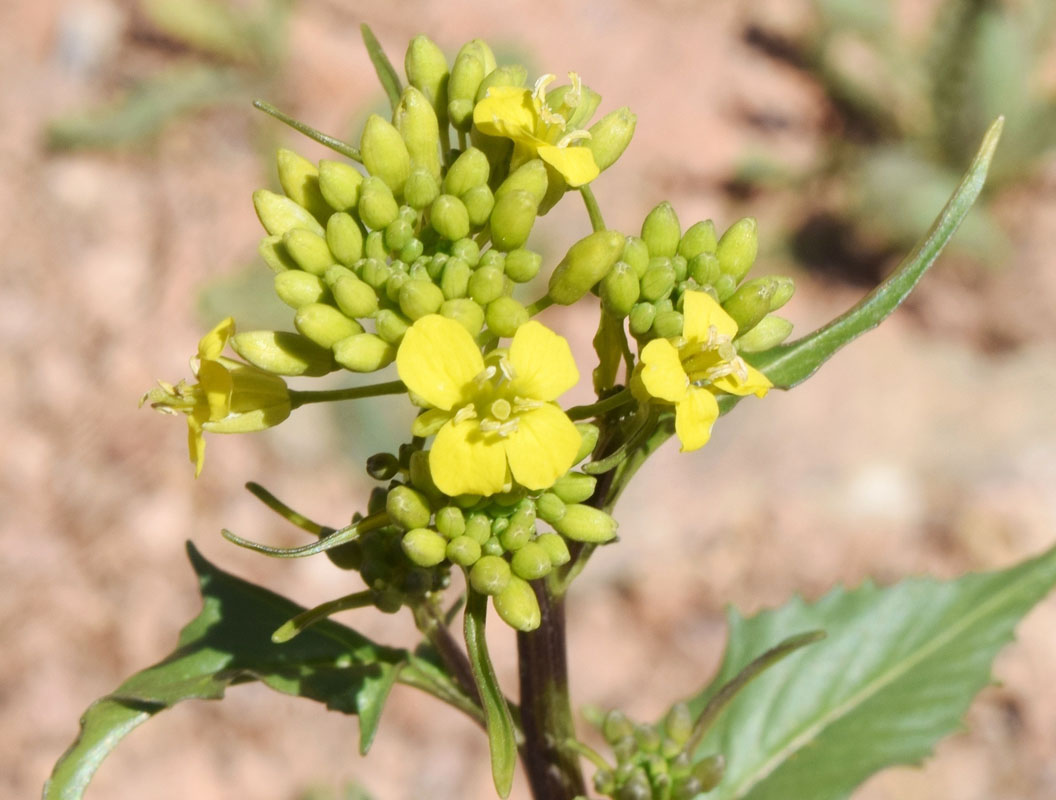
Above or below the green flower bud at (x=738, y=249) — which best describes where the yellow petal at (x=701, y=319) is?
below

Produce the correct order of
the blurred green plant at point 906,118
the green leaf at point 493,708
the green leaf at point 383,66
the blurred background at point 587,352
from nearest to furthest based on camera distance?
the green leaf at point 493,708 < the green leaf at point 383,66 < the blurred background at point 587,352 < the blurred green plant at point 906,118

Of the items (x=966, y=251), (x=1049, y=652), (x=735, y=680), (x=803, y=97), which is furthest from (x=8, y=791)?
(x=803, y=97)

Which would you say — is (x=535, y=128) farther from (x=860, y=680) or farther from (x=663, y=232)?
(x=860, y=680)

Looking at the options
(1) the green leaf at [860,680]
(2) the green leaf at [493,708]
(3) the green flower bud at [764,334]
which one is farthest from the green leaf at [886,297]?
(1) the green leaf at [860,680]

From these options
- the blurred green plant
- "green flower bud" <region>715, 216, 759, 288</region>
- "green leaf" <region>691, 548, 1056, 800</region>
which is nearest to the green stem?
"green flower bud" <region>715, 216, 759, 288</region>

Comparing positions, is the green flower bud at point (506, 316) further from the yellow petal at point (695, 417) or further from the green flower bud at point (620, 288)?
the yellow petal at point (695, 417)

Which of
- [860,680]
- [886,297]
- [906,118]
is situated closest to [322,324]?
[886,297]

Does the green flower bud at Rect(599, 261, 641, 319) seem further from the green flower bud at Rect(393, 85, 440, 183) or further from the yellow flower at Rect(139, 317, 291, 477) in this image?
the yellow flower at Rect(139, 317, 291, 477)
